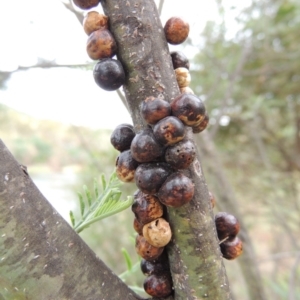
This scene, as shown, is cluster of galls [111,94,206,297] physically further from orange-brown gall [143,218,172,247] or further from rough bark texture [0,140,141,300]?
rough bark texture [0,140,141,300]

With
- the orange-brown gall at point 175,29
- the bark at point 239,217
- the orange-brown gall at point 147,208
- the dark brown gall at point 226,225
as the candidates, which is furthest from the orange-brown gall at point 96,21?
the bark at point 239,217

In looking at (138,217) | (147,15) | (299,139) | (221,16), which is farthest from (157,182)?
(299,139)

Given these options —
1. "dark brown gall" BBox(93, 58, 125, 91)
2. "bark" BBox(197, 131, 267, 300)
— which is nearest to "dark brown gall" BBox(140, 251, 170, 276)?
"dark brown gall" BBox(93, 58, 125, 91)

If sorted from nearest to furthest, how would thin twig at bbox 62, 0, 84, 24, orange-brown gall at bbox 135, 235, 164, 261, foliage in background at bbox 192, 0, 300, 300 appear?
orange-brown gall at bbox 135, 235, 164, 261
thin twig at bbox 62, 0, 84, 24
foliage in background at bbox 192, 0, 300, 300

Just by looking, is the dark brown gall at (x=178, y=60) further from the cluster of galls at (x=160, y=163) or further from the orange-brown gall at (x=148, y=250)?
the orange-brown gall at (x=148, y=250)

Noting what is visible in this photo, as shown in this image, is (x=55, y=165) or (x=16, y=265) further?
(x=55, y=165)

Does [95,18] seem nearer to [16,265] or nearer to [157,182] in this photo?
[157,182]
